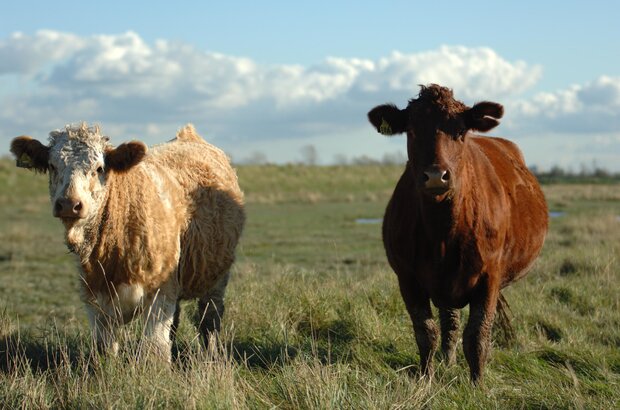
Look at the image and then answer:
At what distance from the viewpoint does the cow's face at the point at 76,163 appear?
226 inches

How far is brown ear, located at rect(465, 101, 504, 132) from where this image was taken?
248 inches

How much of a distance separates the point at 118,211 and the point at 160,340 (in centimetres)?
108

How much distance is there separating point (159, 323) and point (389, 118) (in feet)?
8.22

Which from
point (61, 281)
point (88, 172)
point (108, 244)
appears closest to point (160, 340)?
point (108, 244)

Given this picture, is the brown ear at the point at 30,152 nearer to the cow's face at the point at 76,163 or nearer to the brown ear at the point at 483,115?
the cow's face at the point at 76,163

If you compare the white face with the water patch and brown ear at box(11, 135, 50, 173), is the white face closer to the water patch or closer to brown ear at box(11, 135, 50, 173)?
brown ear at box(11, 135, 50, 173)

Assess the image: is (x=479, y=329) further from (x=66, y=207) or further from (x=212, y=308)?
(x=66, y=207)

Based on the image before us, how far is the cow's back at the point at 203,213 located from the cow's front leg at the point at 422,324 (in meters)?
1.86

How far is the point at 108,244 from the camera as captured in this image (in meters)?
6.22

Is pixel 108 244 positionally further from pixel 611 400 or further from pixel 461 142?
pixel 611 400

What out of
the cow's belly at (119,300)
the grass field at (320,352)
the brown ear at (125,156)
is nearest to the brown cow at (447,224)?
the grass field at (320,352)

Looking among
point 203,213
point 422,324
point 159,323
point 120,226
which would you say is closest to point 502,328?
point 422,324

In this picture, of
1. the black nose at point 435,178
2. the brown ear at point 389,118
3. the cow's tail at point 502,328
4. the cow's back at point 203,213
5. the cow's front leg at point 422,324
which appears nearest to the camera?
the black nose at point 435,178

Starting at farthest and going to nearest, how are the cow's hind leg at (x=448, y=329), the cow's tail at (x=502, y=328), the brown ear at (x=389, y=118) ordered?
1. the cow's tail at (x=502, y=328)
2. the cow's hind leg at (x=448, y=329)
3. the brown ear at (x=389, y=118)
